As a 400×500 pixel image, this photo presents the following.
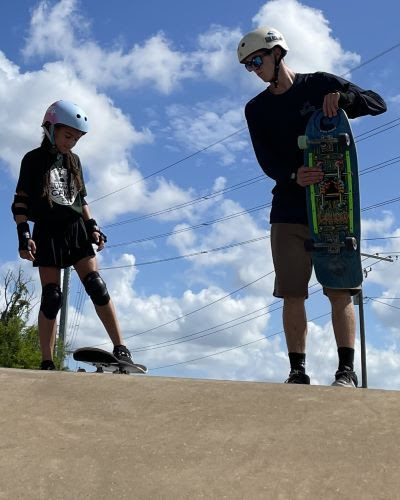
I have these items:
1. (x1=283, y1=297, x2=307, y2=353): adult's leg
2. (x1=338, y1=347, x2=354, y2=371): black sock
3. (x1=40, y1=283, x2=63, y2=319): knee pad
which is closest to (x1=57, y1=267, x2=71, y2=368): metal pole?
(x1=40, y1=283, x2=63, y2=319): knee pad

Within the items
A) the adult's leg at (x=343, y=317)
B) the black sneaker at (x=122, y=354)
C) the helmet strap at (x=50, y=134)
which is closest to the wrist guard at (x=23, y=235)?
the helmet strap at (x=50, y=134)

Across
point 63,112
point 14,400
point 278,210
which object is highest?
point 63,112

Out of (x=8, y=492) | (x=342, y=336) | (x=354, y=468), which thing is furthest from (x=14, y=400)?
(x=342, y=336)

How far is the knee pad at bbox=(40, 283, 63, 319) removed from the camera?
17.3 ft

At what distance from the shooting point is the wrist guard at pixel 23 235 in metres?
5.32

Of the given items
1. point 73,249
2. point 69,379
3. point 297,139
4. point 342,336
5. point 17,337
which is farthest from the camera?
point 17,337

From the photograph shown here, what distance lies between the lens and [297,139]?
468 centimetres

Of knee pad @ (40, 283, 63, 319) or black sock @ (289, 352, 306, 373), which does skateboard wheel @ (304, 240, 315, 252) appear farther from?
knee pad @ (40, 283, 63, 319)

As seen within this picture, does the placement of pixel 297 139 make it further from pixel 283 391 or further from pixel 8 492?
pixel 8 492

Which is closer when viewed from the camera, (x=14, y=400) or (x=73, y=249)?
(x=14, y=400)

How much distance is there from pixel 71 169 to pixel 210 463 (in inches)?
134

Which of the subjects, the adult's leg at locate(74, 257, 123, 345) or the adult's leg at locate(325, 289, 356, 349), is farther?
the adult's leg at locate(74, 257, 123, 345)

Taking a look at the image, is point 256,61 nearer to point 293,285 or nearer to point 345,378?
point 293,285

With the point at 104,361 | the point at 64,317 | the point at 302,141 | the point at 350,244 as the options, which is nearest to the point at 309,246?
the point at 350,244
